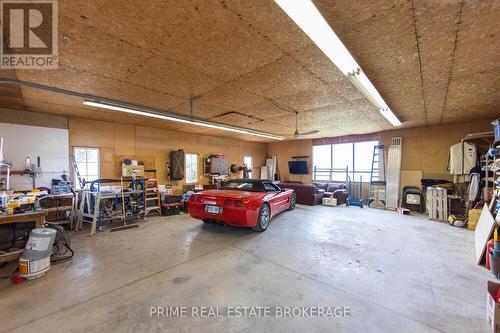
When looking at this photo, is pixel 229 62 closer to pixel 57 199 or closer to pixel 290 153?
pixel 57 199

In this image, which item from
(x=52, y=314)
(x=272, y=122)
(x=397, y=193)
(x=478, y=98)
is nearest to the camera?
(x=52, y=314)

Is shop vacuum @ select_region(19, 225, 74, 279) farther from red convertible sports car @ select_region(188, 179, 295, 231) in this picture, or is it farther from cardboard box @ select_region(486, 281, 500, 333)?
cardboard box @ select_region(486, 281, 500, 333)

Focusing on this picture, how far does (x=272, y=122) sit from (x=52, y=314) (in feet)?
17.7

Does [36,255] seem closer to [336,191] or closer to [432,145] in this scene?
[336,191]

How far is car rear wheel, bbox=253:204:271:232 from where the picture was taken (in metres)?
4.09

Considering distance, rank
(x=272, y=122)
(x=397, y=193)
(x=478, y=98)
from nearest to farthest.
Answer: (x=478, y=98) → (x=272, y=122) → (x=397, y=193)

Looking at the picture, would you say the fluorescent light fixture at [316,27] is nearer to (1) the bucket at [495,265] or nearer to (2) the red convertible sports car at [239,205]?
(2) the red convertible sports car at [239,205]

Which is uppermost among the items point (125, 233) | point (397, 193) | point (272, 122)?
point (272, 122)

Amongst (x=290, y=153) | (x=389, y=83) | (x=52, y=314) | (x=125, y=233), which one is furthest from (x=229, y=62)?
(x=290, y=153)

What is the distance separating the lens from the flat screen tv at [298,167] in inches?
377

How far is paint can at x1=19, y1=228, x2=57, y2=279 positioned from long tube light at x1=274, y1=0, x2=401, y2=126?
3.69 meters

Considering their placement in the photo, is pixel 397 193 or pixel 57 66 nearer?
pixel 57 66

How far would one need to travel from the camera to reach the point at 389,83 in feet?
10.2

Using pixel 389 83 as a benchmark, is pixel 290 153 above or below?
below
